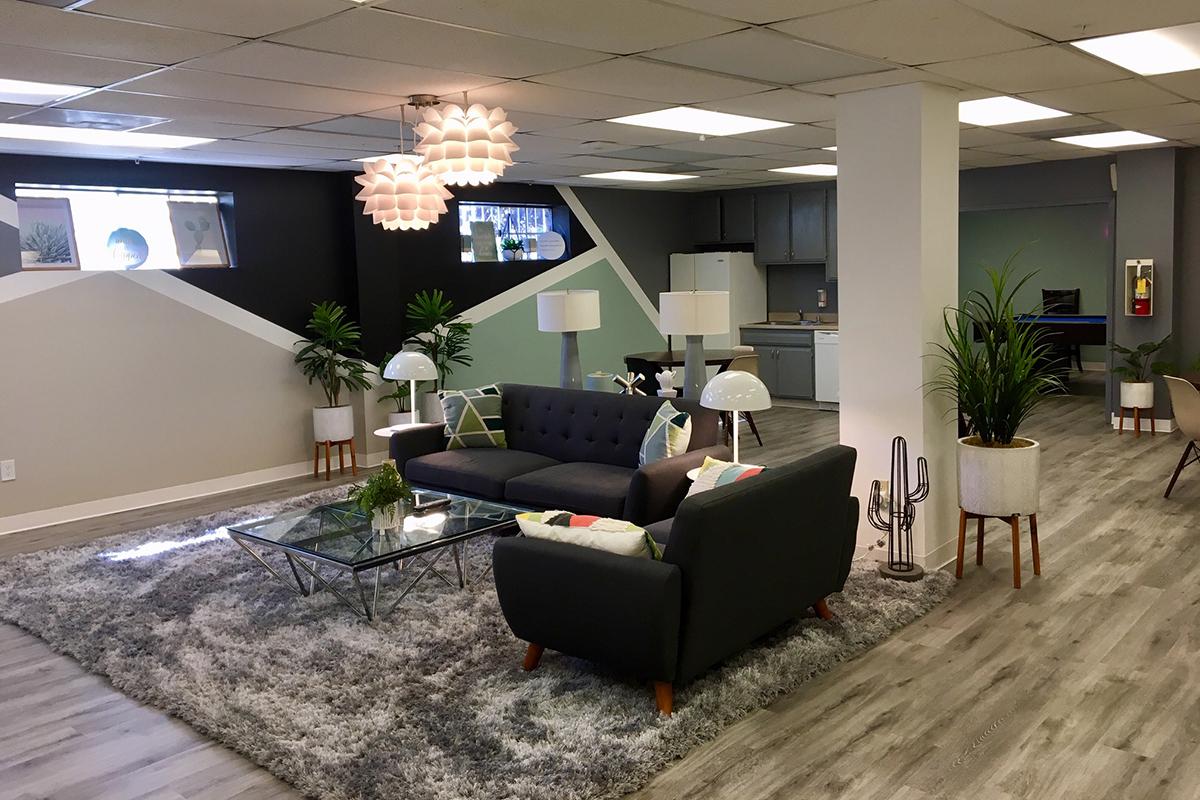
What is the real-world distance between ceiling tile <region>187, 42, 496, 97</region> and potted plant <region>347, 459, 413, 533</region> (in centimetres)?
180

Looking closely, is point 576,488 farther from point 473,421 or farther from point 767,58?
point 767,58

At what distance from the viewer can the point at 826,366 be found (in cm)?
1084

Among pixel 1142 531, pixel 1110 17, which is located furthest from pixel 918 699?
pixel 1142 531

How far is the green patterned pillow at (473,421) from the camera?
6613 mm

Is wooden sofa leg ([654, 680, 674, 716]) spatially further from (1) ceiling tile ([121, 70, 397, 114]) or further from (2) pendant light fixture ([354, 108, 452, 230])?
(1) ceiling tile ([121, 70, 397, 114])

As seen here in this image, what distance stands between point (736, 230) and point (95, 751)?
30.5 ft

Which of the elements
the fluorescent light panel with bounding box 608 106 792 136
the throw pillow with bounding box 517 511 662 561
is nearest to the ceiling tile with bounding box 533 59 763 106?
the fluorescent light panel with bounding box 608 106 792 136

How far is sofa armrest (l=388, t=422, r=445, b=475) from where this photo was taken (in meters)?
6.53

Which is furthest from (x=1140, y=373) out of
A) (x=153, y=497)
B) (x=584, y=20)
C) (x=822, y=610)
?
(x=153, y=497)

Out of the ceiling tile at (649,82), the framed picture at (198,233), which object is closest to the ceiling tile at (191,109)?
the ceiling tile at (649,82)

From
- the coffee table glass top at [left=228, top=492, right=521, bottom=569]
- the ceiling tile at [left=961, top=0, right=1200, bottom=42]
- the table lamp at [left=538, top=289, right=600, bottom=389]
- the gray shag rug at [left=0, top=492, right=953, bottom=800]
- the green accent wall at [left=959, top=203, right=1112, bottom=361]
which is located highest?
the ceiling tile at [left=961, top=0, right=1200, bottom=42]

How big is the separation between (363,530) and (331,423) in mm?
3352

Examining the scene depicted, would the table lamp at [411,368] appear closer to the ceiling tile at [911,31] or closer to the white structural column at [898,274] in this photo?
the white structural column at [898,274]

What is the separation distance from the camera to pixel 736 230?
38.1 feet
